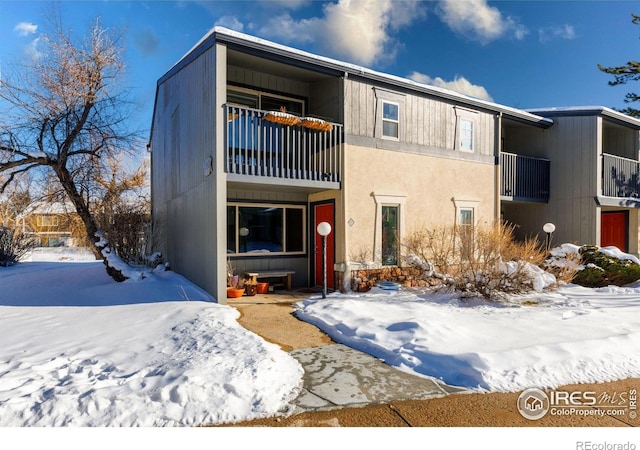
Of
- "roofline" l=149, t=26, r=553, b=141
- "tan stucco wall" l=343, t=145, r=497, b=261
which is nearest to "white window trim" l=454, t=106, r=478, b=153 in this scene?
"roofline" l=149, t=26, r=553, b=141

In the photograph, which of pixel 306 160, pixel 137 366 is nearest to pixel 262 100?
pixel 306 160

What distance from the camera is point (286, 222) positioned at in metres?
10.5

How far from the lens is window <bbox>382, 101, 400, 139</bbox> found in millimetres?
9874

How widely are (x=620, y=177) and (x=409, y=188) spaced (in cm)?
923

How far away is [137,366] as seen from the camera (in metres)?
4.27

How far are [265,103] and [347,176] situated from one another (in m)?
3.26

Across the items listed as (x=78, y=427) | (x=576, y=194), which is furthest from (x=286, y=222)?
(x=576, y=194)

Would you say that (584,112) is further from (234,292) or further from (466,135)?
(234,292)

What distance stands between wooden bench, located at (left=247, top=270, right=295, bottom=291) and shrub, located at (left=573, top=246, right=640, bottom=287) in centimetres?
803

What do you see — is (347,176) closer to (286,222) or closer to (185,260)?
(286,222)

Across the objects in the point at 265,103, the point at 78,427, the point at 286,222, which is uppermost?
the point at 265,103

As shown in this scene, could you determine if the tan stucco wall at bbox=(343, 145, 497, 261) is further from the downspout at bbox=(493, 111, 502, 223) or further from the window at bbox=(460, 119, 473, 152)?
the window at bbox=(460, 119, 473, 152)

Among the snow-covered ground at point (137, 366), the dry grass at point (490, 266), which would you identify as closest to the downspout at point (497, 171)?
the dry grass at point (490, 266)

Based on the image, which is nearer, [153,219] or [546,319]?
[546,319]
